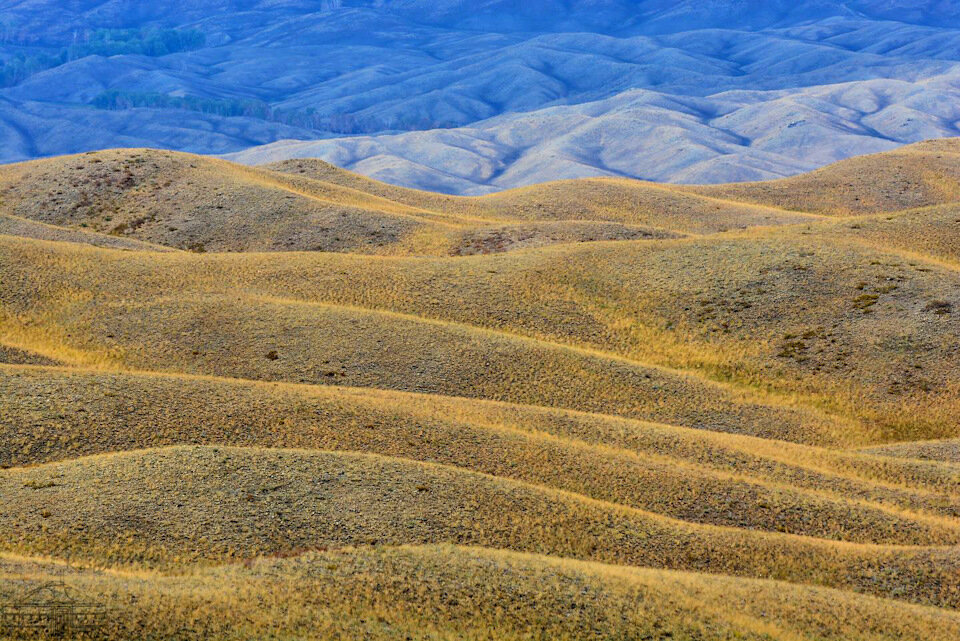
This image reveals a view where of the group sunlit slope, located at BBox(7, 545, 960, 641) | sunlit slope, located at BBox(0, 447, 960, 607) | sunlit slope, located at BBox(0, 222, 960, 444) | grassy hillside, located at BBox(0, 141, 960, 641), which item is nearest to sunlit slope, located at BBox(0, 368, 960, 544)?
grassy hillside, located at BBox(0, 141, 960, 641)

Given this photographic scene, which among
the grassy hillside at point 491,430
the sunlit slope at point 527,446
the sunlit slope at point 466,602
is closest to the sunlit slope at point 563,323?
the grassy hillside at point 491,430

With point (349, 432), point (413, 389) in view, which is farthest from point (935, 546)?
point (413, 389)

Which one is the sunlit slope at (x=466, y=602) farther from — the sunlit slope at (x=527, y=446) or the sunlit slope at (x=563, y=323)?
the sunlit slope at (x=563, y=323)

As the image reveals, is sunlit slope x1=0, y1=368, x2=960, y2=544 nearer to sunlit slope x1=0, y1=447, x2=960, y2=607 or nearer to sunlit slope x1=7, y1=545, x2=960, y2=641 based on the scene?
sunlit slope x1=0, y1=447, x2=960, y2=607

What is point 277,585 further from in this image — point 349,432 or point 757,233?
point 757,233

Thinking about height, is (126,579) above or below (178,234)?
above

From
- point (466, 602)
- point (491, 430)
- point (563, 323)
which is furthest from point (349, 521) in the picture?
point (563, 323)
